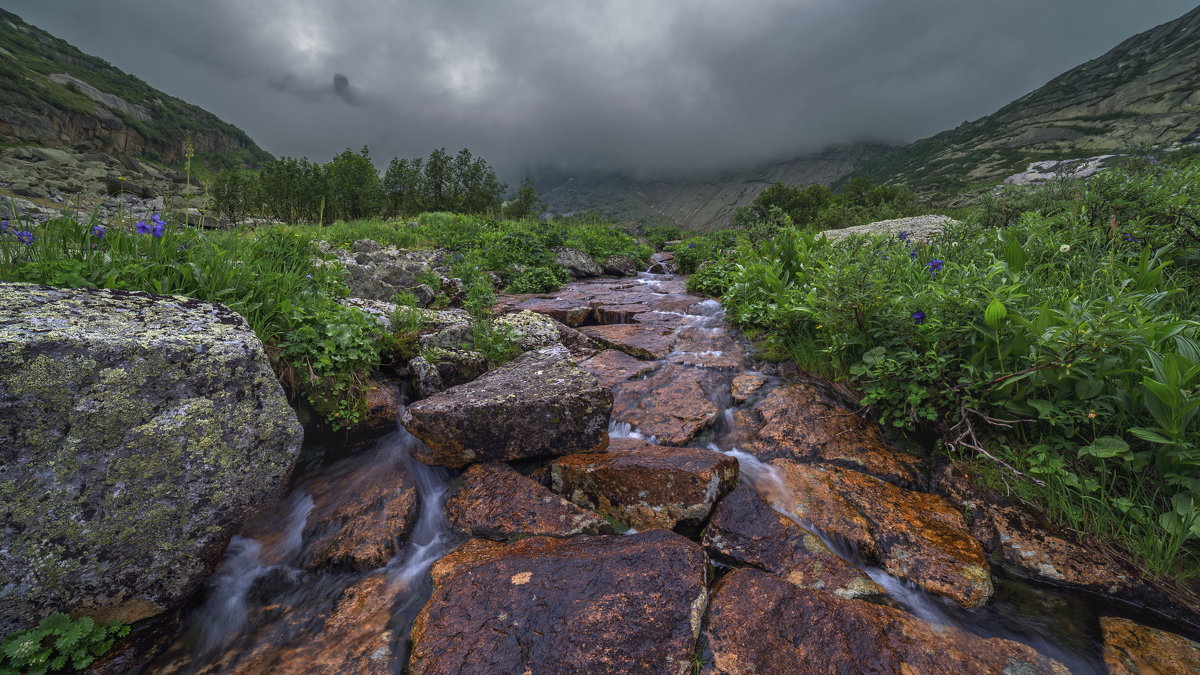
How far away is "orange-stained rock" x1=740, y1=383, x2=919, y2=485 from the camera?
11.7 ft

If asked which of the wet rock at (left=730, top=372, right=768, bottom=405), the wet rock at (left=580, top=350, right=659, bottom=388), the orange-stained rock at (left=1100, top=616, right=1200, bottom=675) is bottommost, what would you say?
the orange-stained rock at (left=1100, top=616, right=1200, bottom=675)

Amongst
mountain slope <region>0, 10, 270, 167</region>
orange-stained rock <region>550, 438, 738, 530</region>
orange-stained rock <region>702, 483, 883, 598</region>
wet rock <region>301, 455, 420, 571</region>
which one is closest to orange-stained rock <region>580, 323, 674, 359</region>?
orange-stained rock <region>550, 438, 738, 530</region>

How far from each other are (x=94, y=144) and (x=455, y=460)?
155149mm

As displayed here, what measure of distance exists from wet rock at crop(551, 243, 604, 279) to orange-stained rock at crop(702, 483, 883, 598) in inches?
451

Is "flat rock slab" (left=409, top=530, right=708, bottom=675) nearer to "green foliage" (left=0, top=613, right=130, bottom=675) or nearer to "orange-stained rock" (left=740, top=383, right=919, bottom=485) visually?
"green foliage" (left=0, top=613, right=130, bottom=675)

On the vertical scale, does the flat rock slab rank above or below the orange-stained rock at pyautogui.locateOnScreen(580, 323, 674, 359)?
below

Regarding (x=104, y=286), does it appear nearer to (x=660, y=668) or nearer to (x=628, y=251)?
(x=660, y=668)

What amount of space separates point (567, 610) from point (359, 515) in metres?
1.93

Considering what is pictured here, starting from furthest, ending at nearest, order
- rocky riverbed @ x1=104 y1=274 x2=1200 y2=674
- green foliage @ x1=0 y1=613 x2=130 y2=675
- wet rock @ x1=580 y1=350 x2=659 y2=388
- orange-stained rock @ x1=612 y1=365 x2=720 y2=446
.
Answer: wet rock @ x1=580 y1=350 x2=659 y2=388 → orange-stained rock @ x1=612 y1=365 x2=720 y2=446 → rocky riverbed @ x1=104 y1=274 x2=1200 y2=674 → green foliage @ x1=0 y1=613 x2=130 y2=675

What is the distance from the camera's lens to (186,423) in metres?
2.40

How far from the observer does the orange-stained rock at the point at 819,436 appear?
358 centimetres

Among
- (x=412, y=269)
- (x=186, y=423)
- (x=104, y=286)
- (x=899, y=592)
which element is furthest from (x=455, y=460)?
(x=412, y=269)

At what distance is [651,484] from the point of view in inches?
124

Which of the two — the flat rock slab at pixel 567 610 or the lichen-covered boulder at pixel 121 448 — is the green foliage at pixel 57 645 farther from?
the flat rock slab at pixel 567 610
